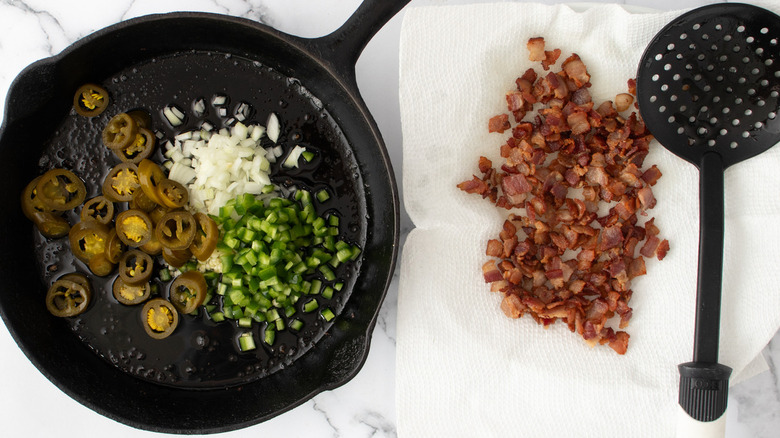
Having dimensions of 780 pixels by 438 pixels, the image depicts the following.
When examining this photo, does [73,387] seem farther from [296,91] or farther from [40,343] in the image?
[296,91]

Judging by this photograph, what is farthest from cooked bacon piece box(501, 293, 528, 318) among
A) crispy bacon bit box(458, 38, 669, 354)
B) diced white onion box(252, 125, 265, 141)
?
diced white onion box(252, 125, 265, 141)

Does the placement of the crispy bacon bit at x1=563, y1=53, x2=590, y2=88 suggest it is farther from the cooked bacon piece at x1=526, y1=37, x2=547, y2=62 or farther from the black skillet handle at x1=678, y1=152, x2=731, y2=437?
the black skillet handle at x1=678, y1=152, x2=731, y2=437

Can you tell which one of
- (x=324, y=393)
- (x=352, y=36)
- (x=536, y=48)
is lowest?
(x=324, y=393)

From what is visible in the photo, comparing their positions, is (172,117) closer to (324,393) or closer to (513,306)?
(324,393)

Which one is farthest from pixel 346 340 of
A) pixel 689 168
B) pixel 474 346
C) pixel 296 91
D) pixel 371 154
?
pixel 689 168

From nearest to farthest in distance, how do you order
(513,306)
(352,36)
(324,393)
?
(352,36), (513,306), (324,393)

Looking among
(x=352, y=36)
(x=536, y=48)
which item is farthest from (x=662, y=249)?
(x=352, y=36)
